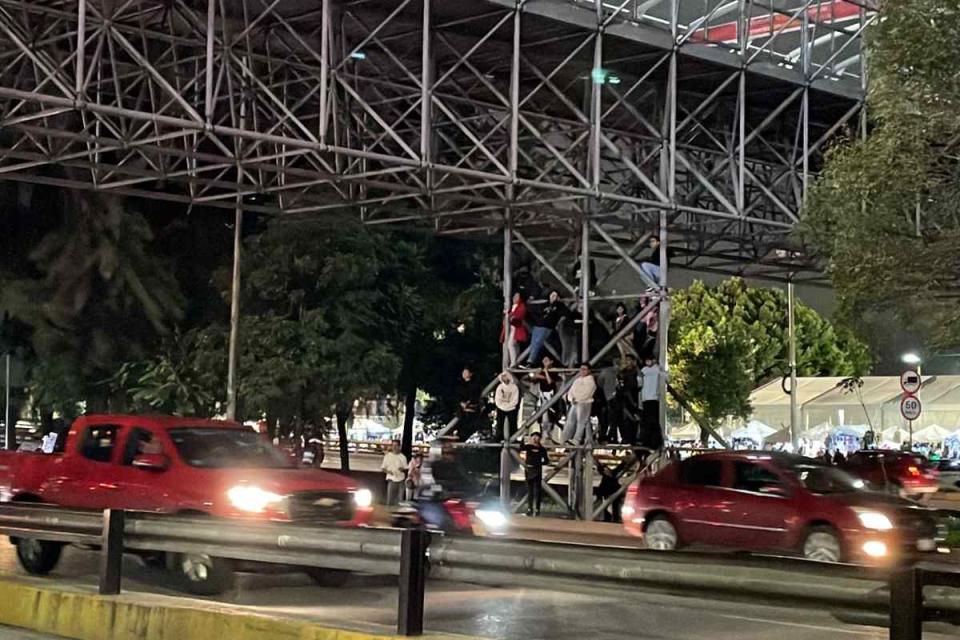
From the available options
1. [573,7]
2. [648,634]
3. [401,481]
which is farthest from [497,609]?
[573,7]

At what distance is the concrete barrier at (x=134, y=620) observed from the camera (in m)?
7.94

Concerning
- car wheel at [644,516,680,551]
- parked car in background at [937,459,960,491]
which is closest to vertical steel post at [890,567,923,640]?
car wheel at [644,516,680,551]

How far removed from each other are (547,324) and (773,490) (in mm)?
10246

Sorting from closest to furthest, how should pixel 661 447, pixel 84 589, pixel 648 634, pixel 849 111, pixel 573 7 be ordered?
pixel 84 589, pixel 648 634, pixel 573 7, pixel 661 447, pixel 849 111

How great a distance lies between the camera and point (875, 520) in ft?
54.9

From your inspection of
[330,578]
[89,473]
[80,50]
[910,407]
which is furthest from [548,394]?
[330,578]

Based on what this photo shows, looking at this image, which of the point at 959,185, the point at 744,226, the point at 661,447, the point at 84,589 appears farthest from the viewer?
the point at 744,226

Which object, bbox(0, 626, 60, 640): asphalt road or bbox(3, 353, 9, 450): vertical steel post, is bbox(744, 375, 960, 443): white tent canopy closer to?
bbox(3, 353, 9, 450): vertical steel post

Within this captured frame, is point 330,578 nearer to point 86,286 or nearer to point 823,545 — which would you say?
point 823,545

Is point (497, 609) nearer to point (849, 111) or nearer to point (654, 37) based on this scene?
point (654, 37)

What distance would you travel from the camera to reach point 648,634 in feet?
36.2

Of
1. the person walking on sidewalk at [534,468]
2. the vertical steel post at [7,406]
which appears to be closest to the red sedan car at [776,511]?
the person walking on sidewalk at [534,468]

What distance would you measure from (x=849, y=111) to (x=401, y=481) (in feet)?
40.0

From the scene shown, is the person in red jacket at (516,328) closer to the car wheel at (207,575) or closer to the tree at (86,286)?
the tree at (86,286)
